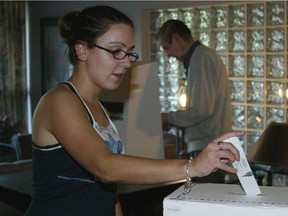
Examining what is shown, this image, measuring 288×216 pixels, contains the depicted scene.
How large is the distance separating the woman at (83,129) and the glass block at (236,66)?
2.52 meters

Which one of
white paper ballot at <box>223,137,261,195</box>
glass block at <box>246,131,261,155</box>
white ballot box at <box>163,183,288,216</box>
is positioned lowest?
glass block at <box>246,131,261,155</box>

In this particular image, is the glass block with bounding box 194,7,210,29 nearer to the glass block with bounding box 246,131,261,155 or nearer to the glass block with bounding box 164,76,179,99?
the glass block with bounding box 164,76,179,99

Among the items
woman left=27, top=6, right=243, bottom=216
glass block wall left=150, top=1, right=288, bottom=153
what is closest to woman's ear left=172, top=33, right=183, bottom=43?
glass block wall left=150, top=1, right=288, bottom=153

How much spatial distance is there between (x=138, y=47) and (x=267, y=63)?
123 centimetres

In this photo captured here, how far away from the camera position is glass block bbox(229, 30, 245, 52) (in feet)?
12.0

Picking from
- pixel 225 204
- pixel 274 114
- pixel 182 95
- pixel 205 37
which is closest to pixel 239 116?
pixel 274 114

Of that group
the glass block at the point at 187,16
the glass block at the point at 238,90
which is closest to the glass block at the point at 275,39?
the glass block at the point at 238,90

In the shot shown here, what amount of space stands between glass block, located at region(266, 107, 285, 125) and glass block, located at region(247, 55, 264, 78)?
0.24m

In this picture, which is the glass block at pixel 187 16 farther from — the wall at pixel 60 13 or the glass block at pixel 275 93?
the glass block at pixel 275 93

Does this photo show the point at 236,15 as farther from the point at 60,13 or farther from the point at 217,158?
the point at 217,158

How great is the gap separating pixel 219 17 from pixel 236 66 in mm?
380

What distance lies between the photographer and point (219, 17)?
12.5ft

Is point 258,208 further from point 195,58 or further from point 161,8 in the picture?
point 161,8

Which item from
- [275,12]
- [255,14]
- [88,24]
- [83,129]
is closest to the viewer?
[83,129]
